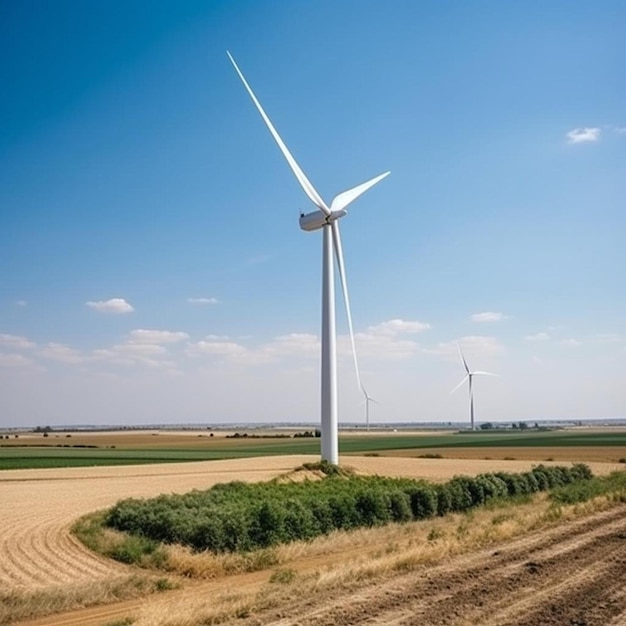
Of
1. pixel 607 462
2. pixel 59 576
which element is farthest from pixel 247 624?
pixel 607 462

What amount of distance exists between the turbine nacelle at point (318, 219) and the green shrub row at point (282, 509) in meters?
19.2

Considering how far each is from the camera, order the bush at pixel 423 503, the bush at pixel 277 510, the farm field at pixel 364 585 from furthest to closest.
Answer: the bush at pixel 423 503, the bush at pixel 277 510, the farm field at pixel 364 585

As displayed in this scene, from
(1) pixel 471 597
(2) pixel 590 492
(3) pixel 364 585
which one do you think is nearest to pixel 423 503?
(2) pixel 590 492

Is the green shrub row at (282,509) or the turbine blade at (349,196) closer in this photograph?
the green shrub row at (282,509)

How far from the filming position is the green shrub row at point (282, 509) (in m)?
25.8

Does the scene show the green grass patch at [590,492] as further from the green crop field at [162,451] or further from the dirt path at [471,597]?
the green crop field at [162,451]

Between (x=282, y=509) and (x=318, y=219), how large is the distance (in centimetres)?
2829

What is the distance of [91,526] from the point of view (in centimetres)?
2833

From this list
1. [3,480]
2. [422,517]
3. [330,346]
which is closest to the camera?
[422,517]

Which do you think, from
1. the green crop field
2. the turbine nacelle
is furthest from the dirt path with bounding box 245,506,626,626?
the green crop field

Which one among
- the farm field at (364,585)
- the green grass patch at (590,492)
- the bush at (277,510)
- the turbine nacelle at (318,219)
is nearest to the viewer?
the farm field at (364,585)

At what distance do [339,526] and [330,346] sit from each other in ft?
67.4

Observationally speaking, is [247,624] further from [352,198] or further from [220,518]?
[352,198]

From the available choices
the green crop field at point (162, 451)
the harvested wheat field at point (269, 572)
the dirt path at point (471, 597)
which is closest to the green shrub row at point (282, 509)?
the harvested wheat field at point (269, 572)
